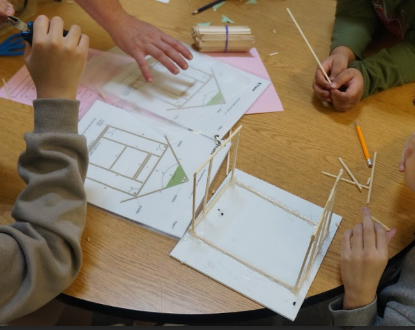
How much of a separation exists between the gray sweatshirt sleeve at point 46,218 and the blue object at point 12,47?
0.36 m

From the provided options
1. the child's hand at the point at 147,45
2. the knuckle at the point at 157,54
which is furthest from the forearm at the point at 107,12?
the knuckle at the point at 157,54

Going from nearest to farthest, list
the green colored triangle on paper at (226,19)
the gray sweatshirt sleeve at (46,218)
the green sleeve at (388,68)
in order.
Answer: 1. the gray sweatshirt sleeve at (46,218)
2. the green sleeve at (388,68)
3. the green colored triangle on paper at (226,19)

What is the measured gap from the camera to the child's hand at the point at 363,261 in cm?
→ 62

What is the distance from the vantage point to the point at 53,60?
2.21 feet


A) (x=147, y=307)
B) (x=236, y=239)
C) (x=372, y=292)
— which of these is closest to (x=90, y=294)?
(x=147, y=307)

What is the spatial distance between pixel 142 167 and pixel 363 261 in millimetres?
393

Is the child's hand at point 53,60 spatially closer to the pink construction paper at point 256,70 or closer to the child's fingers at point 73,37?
the child's fingers at point 73,37

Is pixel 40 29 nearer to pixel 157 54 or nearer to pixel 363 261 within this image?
pixel 157 54

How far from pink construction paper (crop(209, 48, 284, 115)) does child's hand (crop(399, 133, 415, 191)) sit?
26cm

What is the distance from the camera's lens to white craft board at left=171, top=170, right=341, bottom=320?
0.60 metres

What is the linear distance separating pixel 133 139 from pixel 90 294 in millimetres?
304

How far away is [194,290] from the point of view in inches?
23.5

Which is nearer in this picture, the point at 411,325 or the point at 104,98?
the point at 411,325

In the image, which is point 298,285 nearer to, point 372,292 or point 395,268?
point 372,292
